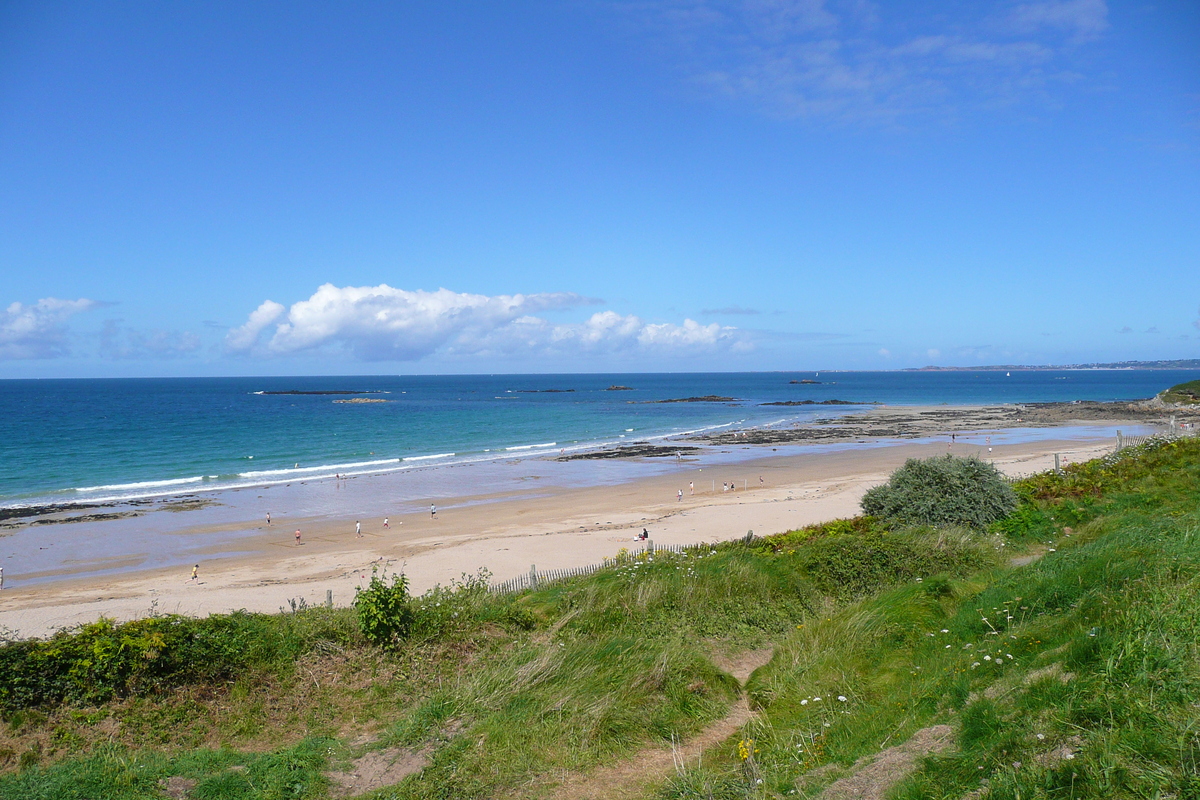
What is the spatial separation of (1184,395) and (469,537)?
10319 cm

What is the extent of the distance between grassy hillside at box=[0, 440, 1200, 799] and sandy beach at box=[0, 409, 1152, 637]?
5199 mm

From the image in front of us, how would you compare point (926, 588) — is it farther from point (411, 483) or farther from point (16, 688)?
point (411, 483)

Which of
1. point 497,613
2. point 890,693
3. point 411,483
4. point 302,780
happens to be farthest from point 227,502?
point 890,693

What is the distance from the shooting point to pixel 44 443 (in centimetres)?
6372

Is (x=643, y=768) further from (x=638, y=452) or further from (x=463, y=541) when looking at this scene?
(x=638, y=452)

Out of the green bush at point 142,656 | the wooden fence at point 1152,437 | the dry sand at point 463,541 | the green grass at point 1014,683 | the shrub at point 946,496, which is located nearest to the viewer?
the green grass at point 1014,683

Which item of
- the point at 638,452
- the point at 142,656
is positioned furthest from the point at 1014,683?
the point at 638,452

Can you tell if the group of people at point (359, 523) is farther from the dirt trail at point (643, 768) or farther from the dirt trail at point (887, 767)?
the dirt trail at point (887, 767)

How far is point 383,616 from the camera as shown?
1052 cm

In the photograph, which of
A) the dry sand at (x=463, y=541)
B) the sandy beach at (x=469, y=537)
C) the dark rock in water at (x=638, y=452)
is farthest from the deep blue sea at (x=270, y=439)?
the dry sand at (x=463, y=541)

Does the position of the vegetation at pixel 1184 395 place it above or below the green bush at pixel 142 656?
below

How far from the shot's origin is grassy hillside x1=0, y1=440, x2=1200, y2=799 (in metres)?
5.79

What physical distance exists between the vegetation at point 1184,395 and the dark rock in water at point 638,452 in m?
71.7

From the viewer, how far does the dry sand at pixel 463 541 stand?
2130 cm
